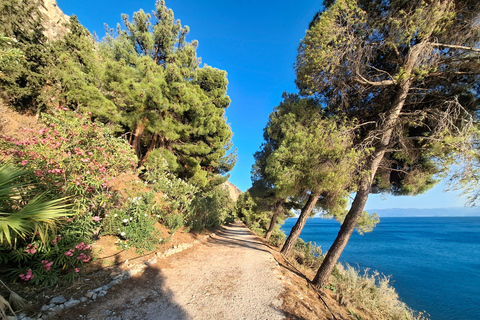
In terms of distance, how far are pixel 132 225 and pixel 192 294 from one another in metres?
2.49

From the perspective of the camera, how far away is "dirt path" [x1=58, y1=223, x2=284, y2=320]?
2479mm

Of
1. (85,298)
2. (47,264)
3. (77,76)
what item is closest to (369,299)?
(85,298)

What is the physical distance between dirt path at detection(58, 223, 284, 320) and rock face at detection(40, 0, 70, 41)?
31.9 m

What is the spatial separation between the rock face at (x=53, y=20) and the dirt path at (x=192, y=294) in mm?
31923

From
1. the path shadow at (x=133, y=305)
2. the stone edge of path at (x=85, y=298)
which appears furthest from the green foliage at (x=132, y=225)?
the path shadow at (x=133, y=305)

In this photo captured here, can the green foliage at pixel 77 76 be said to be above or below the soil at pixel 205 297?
above

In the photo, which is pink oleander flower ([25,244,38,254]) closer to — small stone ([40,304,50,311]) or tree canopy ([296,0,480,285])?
small stone ([40,304,50,311])

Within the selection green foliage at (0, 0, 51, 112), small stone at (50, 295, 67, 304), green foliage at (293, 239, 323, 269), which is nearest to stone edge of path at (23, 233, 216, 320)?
small stone at (50, 295, 67, 304)

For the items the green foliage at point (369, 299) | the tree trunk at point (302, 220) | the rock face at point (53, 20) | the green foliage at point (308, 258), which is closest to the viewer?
the green foliage at point (369, 299)

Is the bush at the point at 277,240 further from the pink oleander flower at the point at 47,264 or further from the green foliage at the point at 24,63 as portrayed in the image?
the green foliage at the point at 24,63

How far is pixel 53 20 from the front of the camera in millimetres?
25359

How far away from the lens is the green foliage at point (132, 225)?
4.33 meters

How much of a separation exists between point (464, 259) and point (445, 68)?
2434 cm

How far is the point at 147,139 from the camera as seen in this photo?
10.3 m
